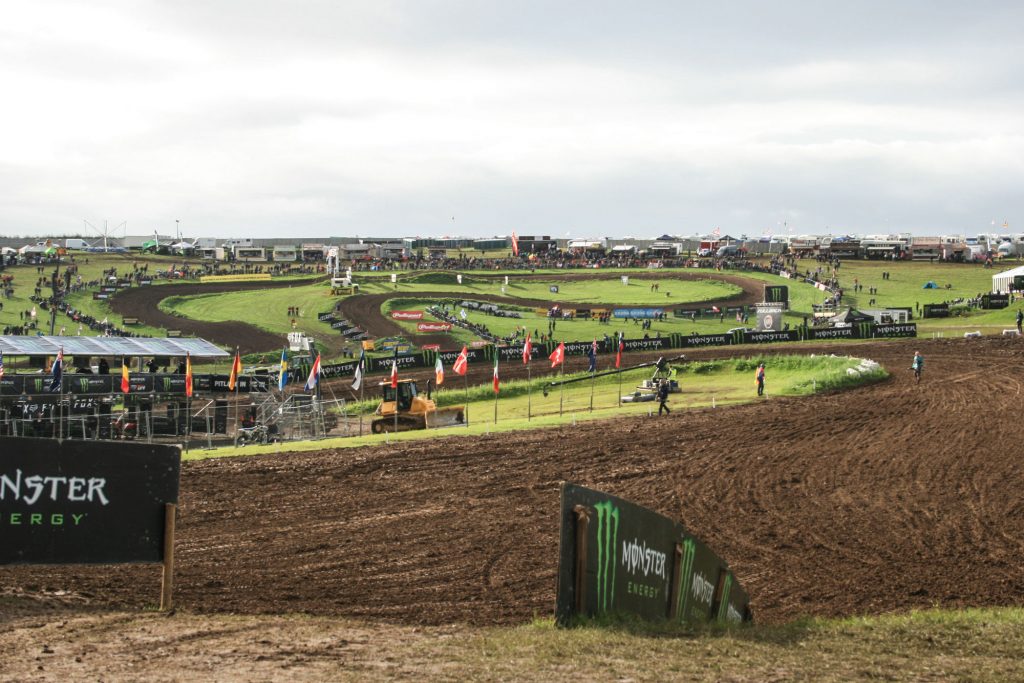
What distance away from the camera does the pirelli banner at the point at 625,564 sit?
978 cm

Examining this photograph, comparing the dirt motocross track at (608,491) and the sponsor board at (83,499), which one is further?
the dirt motocross track at (608,491)

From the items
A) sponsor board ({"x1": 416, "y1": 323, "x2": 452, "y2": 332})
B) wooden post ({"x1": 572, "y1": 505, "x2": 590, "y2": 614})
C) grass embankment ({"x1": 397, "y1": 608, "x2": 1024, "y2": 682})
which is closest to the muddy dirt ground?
sponsor board ({"x1": 416, "y1": 323, "x2": 452, "y2": 332})

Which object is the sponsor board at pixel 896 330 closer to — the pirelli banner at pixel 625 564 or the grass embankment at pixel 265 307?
the grass embankment at pixel 265 307

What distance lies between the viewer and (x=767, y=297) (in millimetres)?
79875

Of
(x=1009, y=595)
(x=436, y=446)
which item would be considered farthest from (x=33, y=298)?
(x=1009, y=595)

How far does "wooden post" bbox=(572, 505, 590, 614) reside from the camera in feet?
31.9

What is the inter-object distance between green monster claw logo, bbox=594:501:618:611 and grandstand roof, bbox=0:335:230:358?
3882cm

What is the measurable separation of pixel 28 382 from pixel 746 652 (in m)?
42.0

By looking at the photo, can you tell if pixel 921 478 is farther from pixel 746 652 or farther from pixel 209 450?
pixel 209 450

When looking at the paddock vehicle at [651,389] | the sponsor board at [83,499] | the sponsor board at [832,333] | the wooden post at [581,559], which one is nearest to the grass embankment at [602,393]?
the paddock vehicle at [651,389]

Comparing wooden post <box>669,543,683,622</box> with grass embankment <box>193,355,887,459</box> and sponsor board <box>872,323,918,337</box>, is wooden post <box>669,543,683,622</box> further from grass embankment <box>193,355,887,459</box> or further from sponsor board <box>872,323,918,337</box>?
sponsor board <box>872,323,918,337</box>

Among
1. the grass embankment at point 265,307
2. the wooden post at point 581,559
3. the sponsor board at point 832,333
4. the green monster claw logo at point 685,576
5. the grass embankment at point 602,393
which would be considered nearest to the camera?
the wooden post at point 581,559

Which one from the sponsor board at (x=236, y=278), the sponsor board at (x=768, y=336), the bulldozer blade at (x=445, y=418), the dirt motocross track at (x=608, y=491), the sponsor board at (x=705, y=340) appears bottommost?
the bulldozer blade at (x=445, y=418)

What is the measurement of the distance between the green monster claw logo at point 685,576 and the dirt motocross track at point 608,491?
2.75m
